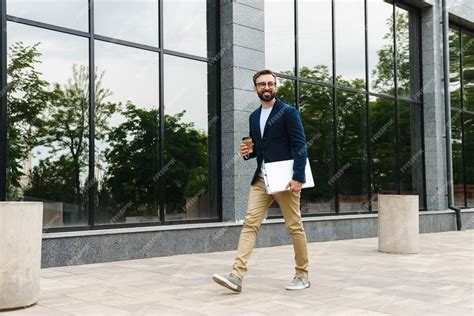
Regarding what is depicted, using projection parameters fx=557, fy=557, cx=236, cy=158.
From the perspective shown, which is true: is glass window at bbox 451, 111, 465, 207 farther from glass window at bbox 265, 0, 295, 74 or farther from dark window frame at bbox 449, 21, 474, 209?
glass window at bbox 265, 0, 295, 74

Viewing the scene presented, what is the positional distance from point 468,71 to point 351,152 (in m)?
7.12

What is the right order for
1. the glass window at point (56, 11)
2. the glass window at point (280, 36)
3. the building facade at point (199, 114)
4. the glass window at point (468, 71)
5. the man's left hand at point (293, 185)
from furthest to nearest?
1. the glass window at point (468, 71)
2. the glass window at point (280, 36)
3. the building facade at point (199, 114)
4. the glass window at point (56, 11)
5. the man's left hand at point (293, 185)

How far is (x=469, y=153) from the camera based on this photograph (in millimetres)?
17500

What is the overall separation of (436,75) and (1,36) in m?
12.0

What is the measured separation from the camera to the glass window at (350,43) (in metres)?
13.3

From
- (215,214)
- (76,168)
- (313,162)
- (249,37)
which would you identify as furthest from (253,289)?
(313,162)

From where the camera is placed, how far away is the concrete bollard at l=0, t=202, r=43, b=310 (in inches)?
189

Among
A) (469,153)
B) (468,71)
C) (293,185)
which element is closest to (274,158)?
(293,185)

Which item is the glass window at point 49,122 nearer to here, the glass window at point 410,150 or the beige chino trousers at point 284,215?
the beige chino trousers at point 284,215

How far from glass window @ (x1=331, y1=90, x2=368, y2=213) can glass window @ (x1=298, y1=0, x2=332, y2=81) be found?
2.80 ft

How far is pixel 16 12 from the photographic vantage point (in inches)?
307

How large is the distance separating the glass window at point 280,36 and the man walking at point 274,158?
5.73 meters

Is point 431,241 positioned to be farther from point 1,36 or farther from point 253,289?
Answer: point 1,36

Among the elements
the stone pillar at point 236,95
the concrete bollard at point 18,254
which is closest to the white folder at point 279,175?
the concrete bollard at point 18,254
